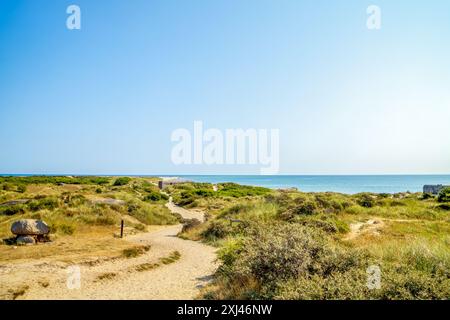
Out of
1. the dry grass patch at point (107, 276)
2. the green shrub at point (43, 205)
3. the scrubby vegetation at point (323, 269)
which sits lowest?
the dry grass patch at point (107, 276)

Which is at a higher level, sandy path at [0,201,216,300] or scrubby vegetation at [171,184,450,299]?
scrubby vegetation at [171,184,450,299]

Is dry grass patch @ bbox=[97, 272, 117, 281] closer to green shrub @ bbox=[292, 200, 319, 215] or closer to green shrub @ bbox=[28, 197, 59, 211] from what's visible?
green shrub @ bbox=[292, 200, 319, 215]

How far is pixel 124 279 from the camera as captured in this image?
39.9 feet

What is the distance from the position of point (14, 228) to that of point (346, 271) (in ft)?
55.2

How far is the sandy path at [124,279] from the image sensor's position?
1014 cm

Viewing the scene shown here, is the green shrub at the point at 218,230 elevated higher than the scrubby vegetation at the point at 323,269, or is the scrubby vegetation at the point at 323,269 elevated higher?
the scrubby vegetation at the point at 323,269

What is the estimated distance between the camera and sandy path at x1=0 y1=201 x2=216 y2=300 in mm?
10141

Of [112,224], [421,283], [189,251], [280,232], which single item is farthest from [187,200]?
[421,283]

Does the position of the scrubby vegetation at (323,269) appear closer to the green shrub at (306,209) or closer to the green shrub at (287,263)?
the green shrub at (287,263)

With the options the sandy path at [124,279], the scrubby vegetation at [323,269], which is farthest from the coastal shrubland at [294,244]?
the sandy path at [124,279]

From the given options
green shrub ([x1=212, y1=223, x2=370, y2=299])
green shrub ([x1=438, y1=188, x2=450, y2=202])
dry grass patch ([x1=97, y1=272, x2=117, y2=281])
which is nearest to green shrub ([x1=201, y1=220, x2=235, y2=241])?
dry grass patch ([x1=97, y1=272, x2=117, y2=281])

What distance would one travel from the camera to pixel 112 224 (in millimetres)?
25594

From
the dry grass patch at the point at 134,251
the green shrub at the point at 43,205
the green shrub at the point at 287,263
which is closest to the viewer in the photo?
the green shrub at the point at 287,263
